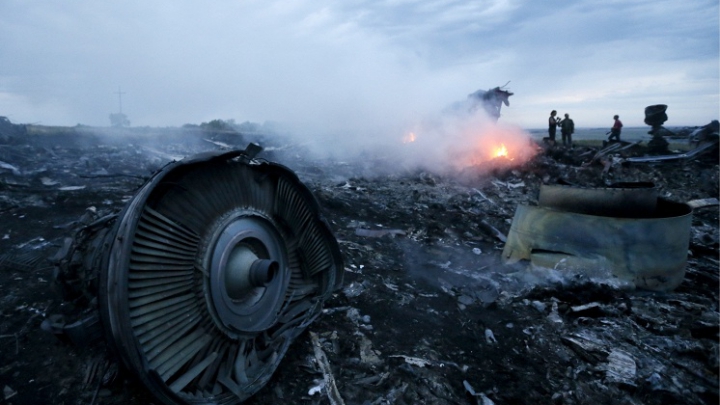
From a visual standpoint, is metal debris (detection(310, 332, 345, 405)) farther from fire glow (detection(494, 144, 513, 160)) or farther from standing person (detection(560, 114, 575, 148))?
standing person (detection(560, 114, 575, 148))

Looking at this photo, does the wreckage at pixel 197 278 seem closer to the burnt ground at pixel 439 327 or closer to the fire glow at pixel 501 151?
the burnt ground at pixel 439 327

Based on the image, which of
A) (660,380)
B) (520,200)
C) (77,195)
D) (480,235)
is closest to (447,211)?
(480,235)

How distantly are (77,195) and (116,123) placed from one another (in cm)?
2671

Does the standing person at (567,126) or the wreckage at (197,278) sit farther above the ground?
the standing person at (567,126)

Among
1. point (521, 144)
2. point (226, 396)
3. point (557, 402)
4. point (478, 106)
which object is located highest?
point (478, 106)

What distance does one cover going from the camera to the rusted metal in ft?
15.2

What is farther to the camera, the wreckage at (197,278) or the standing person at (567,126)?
the standing person at (567,126)

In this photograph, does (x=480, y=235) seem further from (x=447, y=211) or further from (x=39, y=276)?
(x=39, y=276)

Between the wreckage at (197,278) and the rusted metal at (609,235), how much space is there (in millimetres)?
3343

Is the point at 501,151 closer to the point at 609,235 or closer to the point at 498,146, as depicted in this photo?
the point at 498,146

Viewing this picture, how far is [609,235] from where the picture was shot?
15.4 ft

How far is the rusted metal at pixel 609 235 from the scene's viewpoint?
4.62m

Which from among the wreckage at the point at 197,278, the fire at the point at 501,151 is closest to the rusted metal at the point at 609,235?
the wreckage at the point at 197,278

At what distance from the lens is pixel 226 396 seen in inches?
99.4
